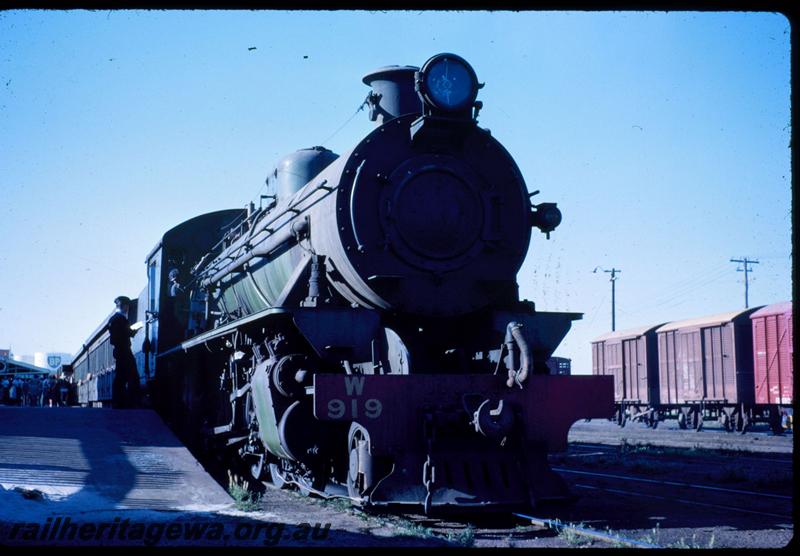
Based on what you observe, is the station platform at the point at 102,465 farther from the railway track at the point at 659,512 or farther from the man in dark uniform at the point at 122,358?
the man in dark uniform at the point at 122,358

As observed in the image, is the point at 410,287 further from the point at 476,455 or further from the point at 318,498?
the point at 318,498

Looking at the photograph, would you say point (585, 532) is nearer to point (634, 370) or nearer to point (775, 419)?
point (775, 419)

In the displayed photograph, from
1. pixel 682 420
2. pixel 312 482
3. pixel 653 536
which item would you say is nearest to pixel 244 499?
pixel 312 482

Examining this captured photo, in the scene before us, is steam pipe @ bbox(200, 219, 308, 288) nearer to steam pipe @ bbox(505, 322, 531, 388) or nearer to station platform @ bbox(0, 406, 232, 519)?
station platform @ bbox(0, 406, 232, 519)

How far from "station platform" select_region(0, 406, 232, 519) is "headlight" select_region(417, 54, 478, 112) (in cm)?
374

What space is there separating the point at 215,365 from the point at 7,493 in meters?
4.45

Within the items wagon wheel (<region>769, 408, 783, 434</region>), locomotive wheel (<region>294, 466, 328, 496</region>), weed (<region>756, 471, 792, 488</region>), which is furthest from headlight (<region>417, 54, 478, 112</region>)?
wagon wheel (<region>769, 408, 783, 434</region>)

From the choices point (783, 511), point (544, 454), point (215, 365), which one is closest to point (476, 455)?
point (544, 454)

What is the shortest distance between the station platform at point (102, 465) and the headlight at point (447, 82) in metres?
3.74

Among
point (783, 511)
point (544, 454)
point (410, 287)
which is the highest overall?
point (410, 287)

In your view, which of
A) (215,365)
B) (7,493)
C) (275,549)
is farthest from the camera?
(215,365)

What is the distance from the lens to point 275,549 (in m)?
4.84

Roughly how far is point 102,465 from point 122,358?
5809 millimetres

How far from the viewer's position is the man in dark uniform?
12.2 metres
